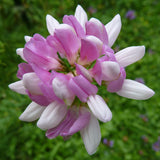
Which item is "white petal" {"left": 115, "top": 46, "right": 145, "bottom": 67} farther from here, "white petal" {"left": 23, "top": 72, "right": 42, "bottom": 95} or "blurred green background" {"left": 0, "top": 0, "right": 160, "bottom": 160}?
"blurred green background" {"left": 0, "top": 0, "right": 160, "bottom": 160}

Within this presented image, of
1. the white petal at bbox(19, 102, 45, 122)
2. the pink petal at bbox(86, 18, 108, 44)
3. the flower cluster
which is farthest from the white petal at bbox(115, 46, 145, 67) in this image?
the white petal at bbox(19, 102, 45, 122)

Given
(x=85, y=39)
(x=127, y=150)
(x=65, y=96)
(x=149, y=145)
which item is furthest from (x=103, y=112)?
(x=149, y=145)

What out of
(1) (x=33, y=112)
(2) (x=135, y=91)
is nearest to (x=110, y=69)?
(2) (x=135, y=91)

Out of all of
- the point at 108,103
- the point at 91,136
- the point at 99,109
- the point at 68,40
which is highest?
the point at 68,40

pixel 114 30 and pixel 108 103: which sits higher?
pixel 114 30

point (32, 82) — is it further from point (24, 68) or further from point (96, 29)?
point (96, 29)

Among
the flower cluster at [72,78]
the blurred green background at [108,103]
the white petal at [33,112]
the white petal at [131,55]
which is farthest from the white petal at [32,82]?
the blurred green background at [108,103]
